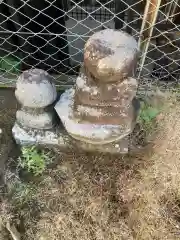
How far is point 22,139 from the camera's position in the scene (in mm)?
2537

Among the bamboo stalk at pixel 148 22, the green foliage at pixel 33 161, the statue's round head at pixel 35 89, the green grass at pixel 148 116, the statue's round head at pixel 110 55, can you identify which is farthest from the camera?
the green grass at pixel 148 116

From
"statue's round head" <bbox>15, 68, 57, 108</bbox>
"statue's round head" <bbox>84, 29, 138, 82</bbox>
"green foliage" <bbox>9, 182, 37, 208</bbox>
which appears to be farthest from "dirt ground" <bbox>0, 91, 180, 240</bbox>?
"statue's round head" <bbox>84, 29, 138, 82</bbox>

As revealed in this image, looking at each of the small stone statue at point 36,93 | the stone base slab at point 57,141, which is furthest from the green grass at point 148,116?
the small stone statue at point 36,93

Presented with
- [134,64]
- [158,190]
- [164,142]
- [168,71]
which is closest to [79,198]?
[158,190]

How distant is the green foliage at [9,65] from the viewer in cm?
283

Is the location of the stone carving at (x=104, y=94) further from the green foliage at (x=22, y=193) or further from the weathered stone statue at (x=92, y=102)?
the green foliage at (x=22, y=193)

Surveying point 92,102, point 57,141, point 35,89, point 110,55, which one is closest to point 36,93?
point 35,89

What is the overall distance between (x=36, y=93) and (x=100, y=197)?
0.76m

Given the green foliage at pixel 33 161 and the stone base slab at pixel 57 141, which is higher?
the stone base slab at pixel 57 141

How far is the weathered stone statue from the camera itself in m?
1.90

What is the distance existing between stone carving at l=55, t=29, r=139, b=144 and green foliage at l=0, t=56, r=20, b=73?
0.58m

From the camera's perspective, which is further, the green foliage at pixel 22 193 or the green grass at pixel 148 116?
the green grass at pixel 148 116

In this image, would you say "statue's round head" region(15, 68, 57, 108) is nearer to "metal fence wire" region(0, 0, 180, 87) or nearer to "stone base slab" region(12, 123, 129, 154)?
"stone base slab" region(12, 123, 129, 154)

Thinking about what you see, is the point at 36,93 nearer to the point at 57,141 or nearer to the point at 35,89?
the point at 35,89
